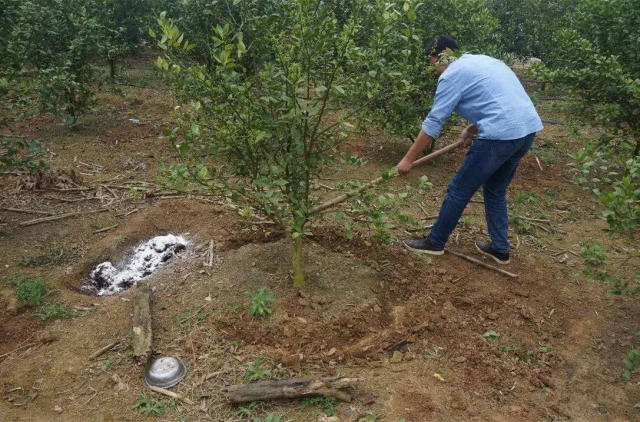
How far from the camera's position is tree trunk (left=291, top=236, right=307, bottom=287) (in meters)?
3.76

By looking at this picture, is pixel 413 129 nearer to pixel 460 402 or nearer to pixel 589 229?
pixel 589 229

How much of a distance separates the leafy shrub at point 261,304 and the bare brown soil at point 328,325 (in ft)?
0.20

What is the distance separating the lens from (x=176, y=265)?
166 inches

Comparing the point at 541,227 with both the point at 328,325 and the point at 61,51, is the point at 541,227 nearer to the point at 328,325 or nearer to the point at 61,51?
the point at 328,325

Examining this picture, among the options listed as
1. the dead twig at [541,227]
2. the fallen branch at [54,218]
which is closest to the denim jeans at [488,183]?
the dead twig at [541,227]

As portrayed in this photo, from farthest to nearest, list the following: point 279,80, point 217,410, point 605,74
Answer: point 605,74
point 279,80
point 217,410

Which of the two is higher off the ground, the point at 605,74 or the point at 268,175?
the point at 605,74

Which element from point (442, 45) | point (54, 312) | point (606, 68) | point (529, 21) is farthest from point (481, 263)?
point (529, 21)

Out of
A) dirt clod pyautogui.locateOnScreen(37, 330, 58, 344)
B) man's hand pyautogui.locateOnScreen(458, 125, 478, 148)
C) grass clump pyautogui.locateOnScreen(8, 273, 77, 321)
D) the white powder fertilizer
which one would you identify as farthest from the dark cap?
dirt clod pyautogui.locateOnScreen(37, 330, 58, 344)

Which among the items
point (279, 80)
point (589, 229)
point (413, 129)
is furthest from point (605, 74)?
point (279, 80)

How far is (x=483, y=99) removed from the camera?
379cm

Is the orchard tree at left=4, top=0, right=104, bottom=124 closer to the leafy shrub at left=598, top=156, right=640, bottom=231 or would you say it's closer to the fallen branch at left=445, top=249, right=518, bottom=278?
the fallen branch at left=445, top=249, right=518, bottom=278

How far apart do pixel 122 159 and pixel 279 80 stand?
13.1 ft

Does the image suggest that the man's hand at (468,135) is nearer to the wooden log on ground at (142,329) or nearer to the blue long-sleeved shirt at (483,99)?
the blue long-sleeved shirt at (483,99)
